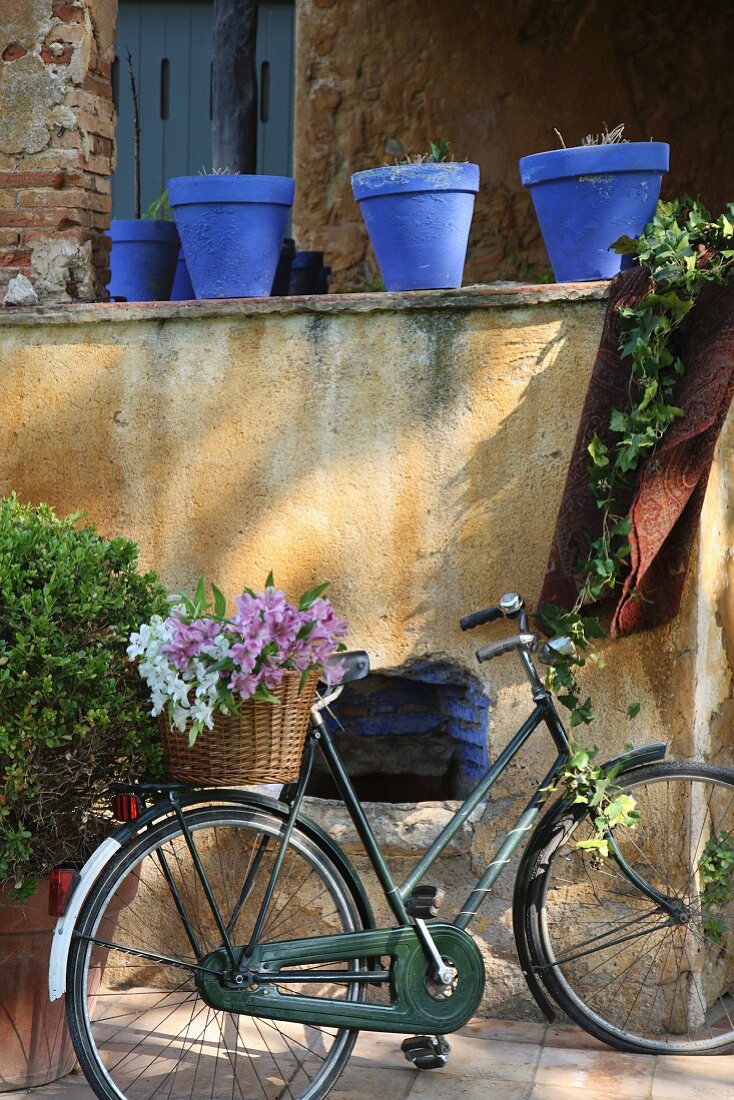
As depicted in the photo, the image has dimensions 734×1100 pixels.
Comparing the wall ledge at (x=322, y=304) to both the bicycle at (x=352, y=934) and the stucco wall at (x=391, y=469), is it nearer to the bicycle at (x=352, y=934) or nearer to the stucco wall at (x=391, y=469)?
the stucco wall at (x=391, y=469)

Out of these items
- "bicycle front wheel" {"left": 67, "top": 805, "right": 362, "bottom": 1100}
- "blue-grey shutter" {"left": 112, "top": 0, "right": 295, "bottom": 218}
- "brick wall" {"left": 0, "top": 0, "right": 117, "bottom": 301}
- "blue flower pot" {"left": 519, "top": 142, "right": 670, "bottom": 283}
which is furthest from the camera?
"blue-grey shutter" {"left": 112, "top": 0, "right": 295, "bottom": 218}

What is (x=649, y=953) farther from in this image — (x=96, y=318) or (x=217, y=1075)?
(x=96, y=318)

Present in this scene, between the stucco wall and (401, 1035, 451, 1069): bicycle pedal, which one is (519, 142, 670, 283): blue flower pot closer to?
the stucco wall

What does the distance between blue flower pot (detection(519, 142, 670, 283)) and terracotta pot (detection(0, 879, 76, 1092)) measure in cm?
227

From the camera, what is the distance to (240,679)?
3.10m

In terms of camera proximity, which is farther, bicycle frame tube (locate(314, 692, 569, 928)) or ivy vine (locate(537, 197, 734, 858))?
ivy vine (locate(537, 197, 734, 858))

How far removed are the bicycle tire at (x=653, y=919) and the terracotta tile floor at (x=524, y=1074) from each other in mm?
117

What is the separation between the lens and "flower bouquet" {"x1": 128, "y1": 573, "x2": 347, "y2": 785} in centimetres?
312

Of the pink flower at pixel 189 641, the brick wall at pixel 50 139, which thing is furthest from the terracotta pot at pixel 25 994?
the brick wall at pixel 50 139

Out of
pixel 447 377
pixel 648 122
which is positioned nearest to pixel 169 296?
pixel 447 377

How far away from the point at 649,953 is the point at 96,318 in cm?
249

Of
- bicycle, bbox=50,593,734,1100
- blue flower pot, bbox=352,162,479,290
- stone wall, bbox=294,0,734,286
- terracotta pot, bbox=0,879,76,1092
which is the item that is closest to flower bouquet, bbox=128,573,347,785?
bicycle, bbox=50,593,734,1100

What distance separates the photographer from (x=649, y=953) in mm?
3809

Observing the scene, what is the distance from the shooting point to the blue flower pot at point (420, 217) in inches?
152
